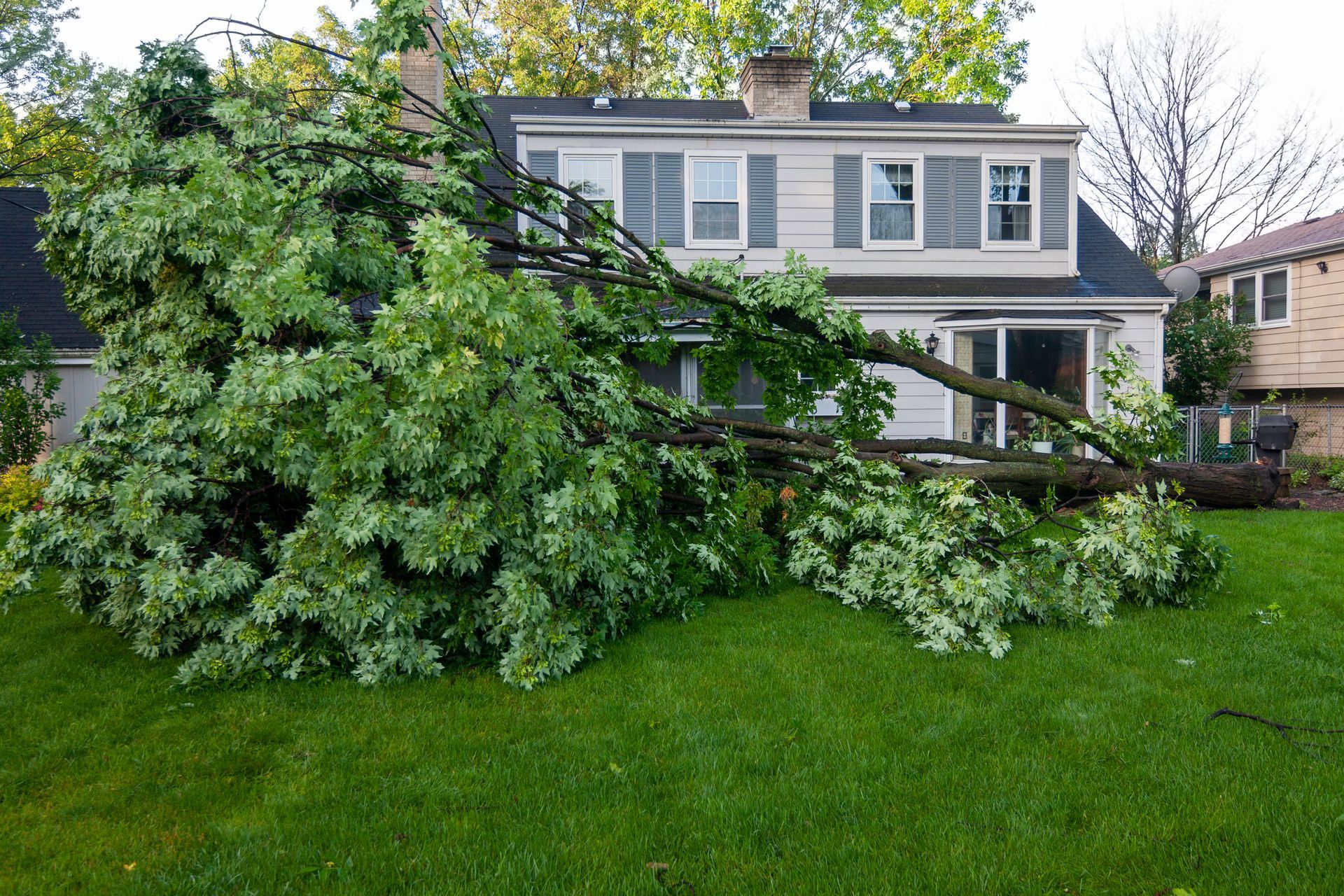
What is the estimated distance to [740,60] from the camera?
914 inches

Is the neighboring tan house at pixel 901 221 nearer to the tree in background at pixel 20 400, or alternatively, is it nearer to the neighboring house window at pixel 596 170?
the neighboring house window at pixel 596 170

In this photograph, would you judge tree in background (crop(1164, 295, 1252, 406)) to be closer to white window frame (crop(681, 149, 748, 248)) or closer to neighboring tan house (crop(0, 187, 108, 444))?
white window frame (crop(681, 149, 748, 248))

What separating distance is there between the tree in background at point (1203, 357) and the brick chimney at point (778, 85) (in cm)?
907

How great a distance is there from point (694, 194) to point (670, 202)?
0.41 meters

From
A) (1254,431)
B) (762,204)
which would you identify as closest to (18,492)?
(762,204)

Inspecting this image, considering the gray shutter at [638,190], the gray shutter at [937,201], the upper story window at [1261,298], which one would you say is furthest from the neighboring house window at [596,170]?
the upper story window at [1261,298]

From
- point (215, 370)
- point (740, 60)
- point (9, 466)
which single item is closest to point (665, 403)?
point (215, 370)

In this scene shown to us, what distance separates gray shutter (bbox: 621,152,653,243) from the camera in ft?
43.7

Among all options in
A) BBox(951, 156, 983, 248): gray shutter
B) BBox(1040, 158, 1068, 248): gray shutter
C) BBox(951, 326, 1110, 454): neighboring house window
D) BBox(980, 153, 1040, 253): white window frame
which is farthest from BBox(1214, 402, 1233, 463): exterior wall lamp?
BBox(951, 156, 983, 248): gray shutter

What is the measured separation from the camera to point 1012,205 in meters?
13.9

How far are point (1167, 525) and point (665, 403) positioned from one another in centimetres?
352

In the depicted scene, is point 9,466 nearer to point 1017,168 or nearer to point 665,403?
point 665,403

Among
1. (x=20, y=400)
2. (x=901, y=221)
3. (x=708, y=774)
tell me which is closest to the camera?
(x=708, y=774)

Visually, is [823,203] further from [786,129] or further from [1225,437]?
[1225,437]
